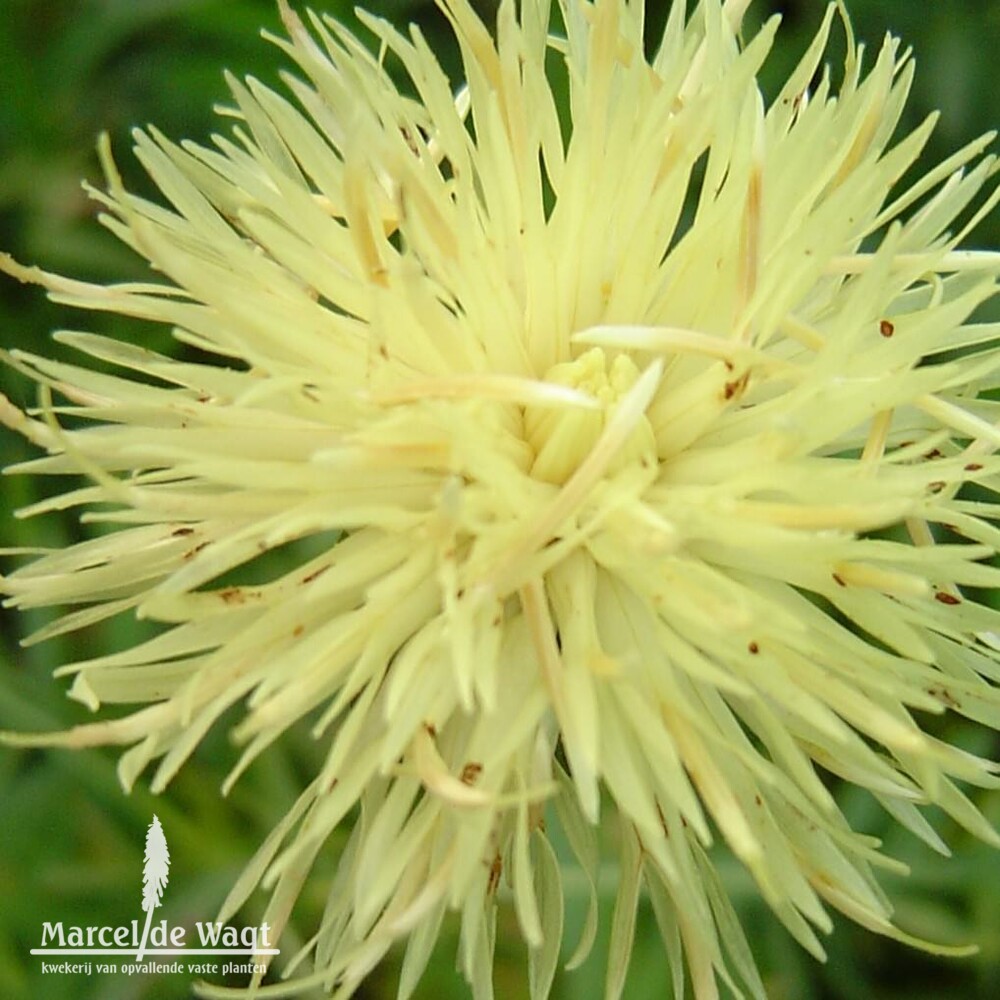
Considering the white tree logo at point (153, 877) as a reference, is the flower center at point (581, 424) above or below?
above

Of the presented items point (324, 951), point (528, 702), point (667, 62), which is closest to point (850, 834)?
point (528, 702)

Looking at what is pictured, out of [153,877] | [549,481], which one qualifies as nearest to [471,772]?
[549,481]

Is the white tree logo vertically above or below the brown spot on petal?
below

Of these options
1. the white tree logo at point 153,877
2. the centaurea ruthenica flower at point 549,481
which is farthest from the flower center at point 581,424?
the white tree logo at point 153,877

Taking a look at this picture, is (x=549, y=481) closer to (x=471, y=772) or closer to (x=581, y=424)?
(x=581, y=424)

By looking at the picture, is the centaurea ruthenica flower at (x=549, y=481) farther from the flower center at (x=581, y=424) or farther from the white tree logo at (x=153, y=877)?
the white tree logo at (x=153, y=877)

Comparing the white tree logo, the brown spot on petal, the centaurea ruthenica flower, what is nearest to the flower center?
the centaurea ruthenica flower

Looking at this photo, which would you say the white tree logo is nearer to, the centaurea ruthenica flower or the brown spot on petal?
the centaurea ruthenica flower

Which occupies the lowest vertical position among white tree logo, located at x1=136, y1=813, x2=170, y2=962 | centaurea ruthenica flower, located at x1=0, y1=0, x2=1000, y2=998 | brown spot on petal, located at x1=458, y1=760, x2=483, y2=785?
white tree logo, located at x1=136, y1=813, x2=170, y2=962
